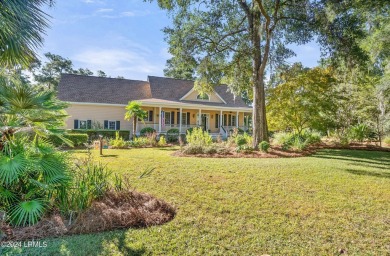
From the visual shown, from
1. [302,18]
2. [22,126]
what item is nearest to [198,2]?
[302,18]

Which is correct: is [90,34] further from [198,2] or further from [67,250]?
[67,250]

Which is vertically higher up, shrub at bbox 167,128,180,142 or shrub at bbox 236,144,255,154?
shrub at bbox 167,128,180,142

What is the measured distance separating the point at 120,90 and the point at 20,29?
67.3 feet

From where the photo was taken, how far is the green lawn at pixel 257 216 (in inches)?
128

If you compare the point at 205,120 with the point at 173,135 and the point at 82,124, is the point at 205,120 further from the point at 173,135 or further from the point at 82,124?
the point at 82,124

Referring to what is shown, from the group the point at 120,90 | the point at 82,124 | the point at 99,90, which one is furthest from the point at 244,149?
the point at 99,90

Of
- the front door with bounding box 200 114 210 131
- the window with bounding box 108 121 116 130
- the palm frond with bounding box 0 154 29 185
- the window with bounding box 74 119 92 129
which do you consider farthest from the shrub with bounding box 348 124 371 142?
the window with bounding box 74 119 92 129

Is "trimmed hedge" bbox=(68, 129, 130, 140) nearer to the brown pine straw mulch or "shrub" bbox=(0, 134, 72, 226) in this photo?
the brown pine straw mulch

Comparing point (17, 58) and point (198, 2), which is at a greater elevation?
point (198, 2)

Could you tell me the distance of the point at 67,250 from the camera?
305cm

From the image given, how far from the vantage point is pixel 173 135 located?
66.1 ft

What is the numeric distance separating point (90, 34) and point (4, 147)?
36.6 ft

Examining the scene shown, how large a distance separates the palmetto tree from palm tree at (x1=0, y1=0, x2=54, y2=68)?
0.38 metres

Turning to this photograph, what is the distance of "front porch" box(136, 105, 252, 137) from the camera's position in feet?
73.3
